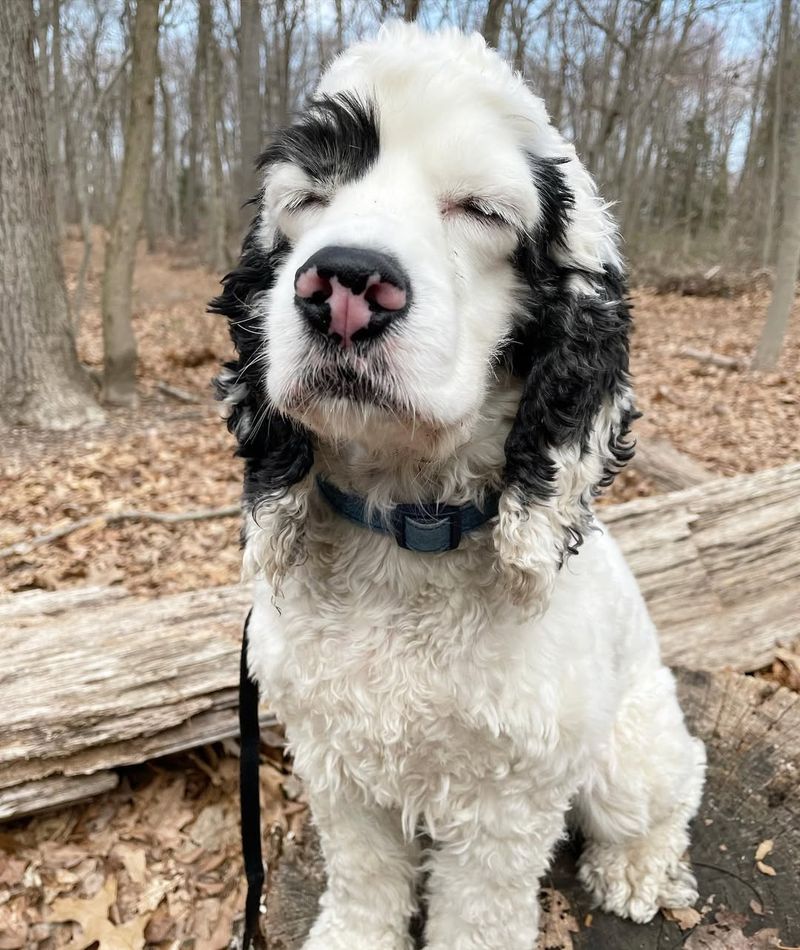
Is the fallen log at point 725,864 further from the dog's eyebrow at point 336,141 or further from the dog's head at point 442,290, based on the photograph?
the dog's eyebrow at point 336,141

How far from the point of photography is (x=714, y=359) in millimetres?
10617

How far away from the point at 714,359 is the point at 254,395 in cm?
1025

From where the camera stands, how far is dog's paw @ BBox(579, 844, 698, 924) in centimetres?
229

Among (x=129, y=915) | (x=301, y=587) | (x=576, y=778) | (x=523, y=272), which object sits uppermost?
(x=523, y=272)

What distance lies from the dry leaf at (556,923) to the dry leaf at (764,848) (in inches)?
26.0

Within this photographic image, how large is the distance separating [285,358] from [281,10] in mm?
22828

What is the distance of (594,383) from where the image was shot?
1651 mm

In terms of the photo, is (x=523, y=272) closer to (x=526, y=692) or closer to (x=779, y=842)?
Answer: (x=526, y=692)

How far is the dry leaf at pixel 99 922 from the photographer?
248 centimetres

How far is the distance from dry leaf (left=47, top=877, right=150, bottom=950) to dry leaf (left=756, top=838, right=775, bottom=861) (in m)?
2.14

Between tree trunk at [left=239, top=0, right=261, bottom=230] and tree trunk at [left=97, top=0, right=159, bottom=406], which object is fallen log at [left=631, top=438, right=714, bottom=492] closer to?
tree trunk at [left=97, top=0, right=159, bottom=406]

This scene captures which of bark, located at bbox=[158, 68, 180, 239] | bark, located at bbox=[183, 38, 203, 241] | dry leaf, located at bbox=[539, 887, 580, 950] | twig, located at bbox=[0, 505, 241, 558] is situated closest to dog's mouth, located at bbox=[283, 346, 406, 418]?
dry leaf, located at bbox=[539, 887, 580, 950]

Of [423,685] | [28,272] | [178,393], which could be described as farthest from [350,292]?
[178,393]

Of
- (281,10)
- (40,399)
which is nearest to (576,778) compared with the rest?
(40,399)
